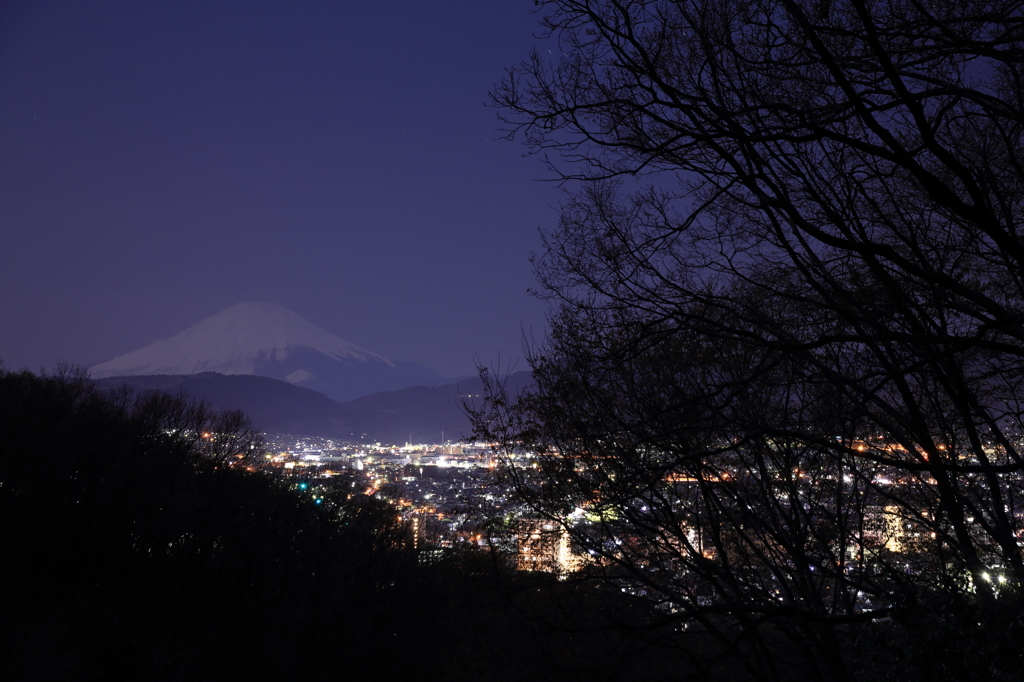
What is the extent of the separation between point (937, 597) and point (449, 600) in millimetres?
23108

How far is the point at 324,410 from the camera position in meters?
106

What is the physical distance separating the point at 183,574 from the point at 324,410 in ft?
298

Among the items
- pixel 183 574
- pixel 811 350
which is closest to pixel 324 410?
pixel 183 574

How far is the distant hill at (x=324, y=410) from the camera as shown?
80000 mm

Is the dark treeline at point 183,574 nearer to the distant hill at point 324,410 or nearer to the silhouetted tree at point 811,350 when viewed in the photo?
the silhouetted tree at point 811,350

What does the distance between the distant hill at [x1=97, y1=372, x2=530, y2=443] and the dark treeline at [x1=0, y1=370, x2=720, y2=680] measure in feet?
159

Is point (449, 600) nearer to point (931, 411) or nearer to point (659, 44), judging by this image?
point (931, 411)

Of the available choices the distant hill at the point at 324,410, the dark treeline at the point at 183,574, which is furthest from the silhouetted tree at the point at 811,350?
the distant hill at the point at 324,410

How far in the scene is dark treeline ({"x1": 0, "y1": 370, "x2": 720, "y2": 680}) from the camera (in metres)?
15.2

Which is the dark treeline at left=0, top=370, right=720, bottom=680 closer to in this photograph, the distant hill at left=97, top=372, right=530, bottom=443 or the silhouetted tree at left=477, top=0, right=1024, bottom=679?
the silhouetted tree at left=477, top=0, right=1024, bottom=679

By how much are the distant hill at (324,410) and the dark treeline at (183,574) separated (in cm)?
4839

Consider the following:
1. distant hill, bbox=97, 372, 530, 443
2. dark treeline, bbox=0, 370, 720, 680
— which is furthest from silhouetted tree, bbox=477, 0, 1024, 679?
distant hill, bbox=97, 372, 530, 443

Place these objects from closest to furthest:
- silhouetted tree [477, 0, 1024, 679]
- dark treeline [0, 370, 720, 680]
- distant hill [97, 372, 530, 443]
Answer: silhouetted tree [477, 0, 1024, 679], dark treeline [0, 370, 720, 680], distant hill [97, 372, 530, 443]

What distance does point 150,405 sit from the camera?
2477cm
